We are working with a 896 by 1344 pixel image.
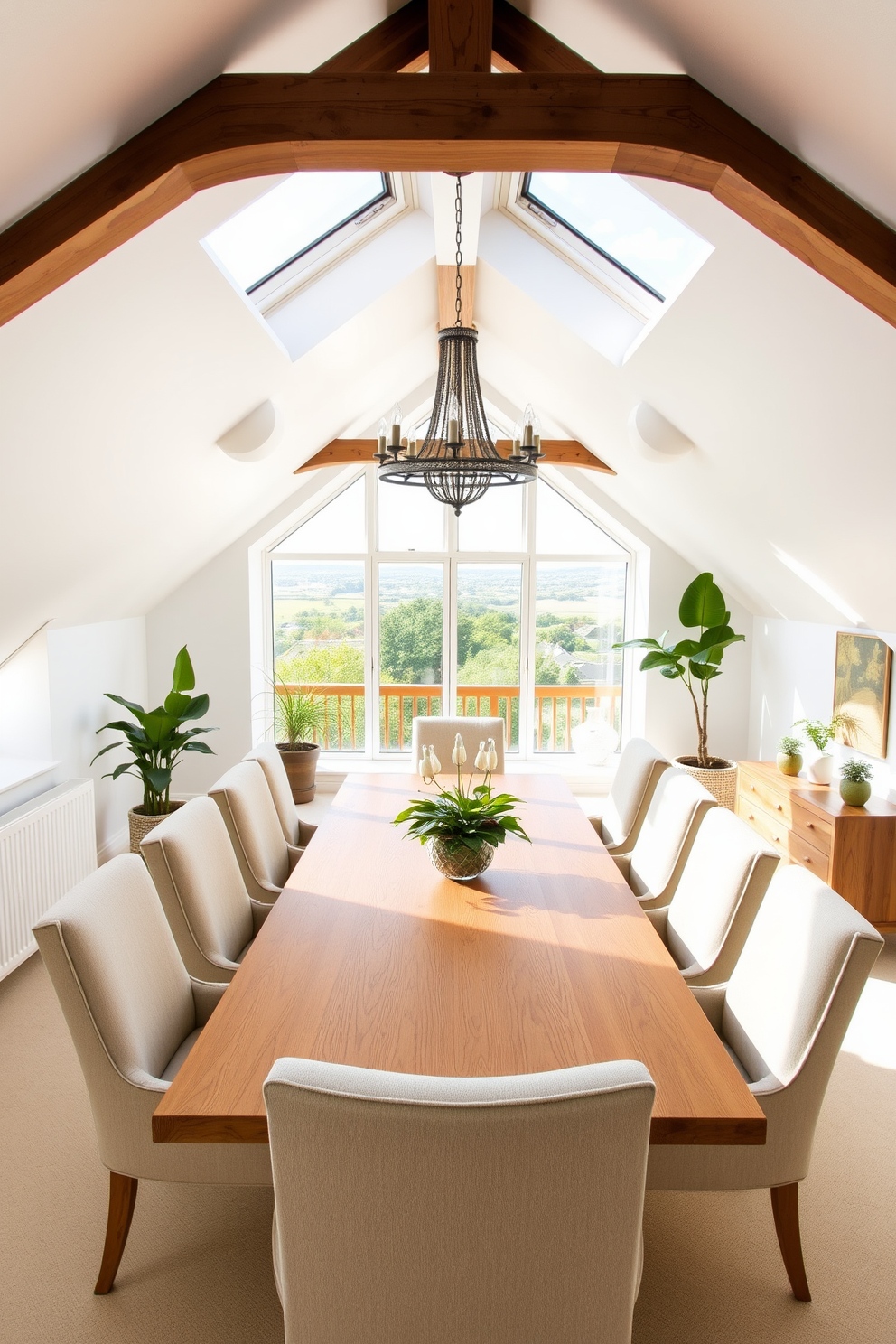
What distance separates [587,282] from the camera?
387 cm

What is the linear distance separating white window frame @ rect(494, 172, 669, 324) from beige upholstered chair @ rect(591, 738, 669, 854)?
186 cm

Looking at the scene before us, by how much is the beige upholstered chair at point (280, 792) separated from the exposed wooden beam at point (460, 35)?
2.37 m

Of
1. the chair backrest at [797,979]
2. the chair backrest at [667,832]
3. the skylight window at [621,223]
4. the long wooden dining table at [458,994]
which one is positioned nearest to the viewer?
the long wooden dining table at [458,994]

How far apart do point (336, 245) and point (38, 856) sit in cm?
295

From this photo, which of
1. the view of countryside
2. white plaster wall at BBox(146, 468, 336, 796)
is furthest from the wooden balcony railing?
white plaster wall at BBox(146, 468, 336, 796)

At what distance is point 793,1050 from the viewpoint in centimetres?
182

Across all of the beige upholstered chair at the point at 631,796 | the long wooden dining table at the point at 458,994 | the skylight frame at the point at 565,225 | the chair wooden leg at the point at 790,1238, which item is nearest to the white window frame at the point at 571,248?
the skylight frame at the point at 565,225

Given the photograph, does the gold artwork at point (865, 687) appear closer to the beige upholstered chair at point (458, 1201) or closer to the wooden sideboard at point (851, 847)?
the wooden sideboard at point (851, 847)

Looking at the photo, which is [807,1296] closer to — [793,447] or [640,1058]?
[640,1058]

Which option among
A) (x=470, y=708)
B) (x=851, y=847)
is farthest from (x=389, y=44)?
(x=470, y=708)

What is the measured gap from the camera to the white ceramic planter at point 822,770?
4.32m

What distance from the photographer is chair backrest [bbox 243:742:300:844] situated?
3445mm

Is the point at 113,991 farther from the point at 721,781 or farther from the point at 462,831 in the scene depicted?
the point at 721,781

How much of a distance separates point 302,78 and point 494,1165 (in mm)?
2333
